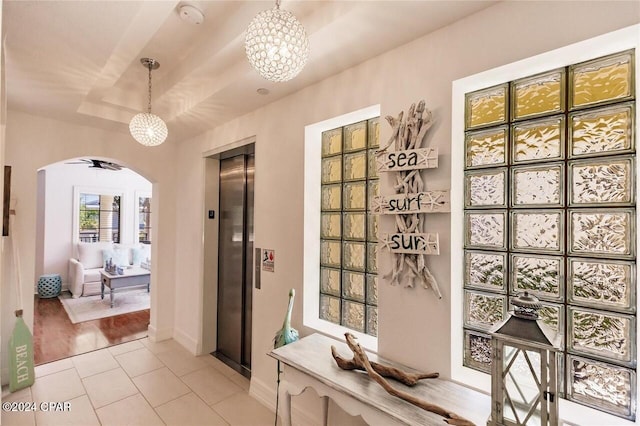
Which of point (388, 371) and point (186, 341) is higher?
point (388, 371)

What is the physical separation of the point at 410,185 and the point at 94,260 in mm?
6872

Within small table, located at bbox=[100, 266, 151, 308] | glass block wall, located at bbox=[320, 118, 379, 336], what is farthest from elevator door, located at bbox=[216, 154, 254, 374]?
small table, located at bbox=[100, 266, 151, 308]

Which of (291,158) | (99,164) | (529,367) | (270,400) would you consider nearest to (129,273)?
(99,164)

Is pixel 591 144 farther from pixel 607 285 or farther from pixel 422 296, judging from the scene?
pixel 422 296

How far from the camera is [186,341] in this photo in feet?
11.7

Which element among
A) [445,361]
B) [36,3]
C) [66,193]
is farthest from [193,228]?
[66,193]

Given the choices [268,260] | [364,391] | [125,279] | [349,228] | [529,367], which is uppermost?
[349,228]

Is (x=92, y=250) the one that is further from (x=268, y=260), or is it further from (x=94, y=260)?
(x=268, y=260)

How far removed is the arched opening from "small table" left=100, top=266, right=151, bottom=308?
15mm

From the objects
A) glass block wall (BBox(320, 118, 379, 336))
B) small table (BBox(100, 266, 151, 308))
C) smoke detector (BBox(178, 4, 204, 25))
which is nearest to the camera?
smoke detector (BBox(178, 4, 204, 25))

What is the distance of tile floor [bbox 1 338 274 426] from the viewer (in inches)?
91.1

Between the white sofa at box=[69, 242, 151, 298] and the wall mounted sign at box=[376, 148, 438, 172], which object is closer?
the wall mounted sign at box=[376, 148, 438, 172]

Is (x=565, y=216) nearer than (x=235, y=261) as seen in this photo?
Yes

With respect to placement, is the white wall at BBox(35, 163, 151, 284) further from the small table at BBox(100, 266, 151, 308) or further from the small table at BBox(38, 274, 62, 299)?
the small table at BBox(100, 266, 151, 308)
